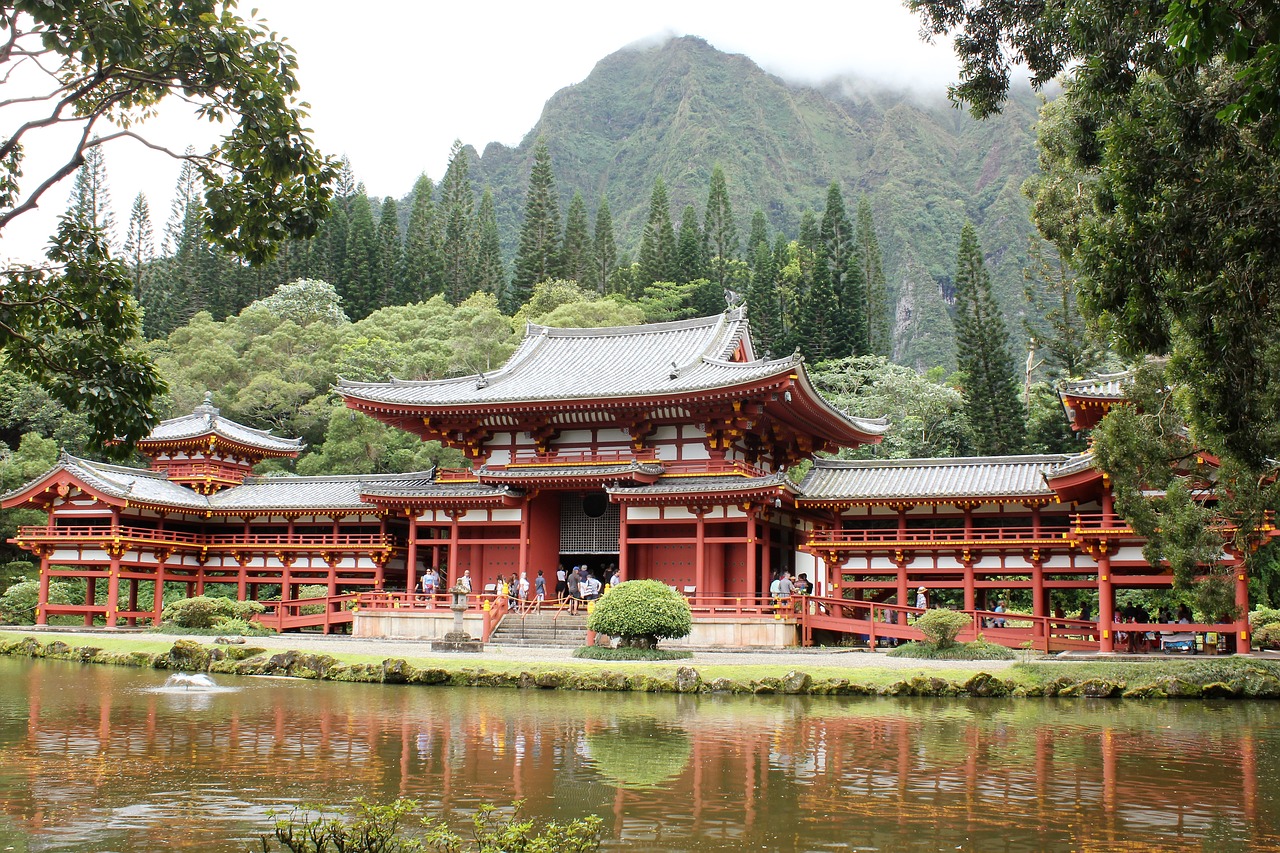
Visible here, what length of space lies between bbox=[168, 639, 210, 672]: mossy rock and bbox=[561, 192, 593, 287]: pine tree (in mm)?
53525

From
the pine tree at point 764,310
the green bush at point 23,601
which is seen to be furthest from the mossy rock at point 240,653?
the pine tree at point 764,310

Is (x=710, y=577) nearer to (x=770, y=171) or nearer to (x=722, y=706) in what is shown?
(x=722, y=706)

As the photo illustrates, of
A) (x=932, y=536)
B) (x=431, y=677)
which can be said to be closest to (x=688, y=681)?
(x=431, y=677)

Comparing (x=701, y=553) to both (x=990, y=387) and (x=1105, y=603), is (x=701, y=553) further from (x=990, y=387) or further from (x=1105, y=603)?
(x=990, y=387)

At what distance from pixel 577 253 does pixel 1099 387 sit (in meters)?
53.7

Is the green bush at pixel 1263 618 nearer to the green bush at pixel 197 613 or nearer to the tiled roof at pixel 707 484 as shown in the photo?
the tiled roof at pixel 707 484

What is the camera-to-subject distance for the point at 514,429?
33.5 meters

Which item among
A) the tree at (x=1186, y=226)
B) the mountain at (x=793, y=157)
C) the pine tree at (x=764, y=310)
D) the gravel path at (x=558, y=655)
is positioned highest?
the mountain at (x=793, y=157)

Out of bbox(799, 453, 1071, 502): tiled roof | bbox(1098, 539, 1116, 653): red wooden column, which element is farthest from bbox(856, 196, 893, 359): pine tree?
bbox(1098, 539, 1116, 653): red wooden column

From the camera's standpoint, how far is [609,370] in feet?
114

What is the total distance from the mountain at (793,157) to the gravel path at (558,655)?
8252 centimetres

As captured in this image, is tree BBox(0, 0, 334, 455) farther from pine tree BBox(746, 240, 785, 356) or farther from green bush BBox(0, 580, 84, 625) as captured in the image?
pine tree BBox(746, 240, 785, 356)

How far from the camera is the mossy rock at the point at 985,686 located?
59.4ft

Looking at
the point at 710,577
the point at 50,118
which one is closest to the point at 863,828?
the point at 50,118
